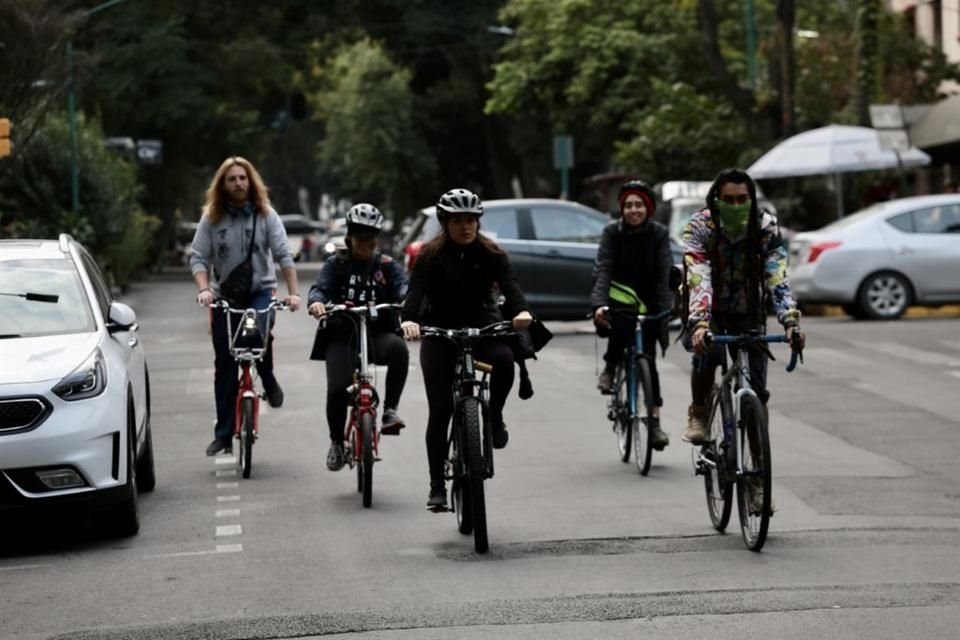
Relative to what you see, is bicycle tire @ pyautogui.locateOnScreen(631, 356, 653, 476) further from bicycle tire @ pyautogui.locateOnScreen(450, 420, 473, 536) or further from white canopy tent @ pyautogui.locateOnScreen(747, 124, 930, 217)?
white canopy tent @ pyautogui.locateOnScreen(747, 124, 930, 217)

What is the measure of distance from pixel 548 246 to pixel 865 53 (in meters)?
10.7

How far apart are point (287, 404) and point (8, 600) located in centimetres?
846

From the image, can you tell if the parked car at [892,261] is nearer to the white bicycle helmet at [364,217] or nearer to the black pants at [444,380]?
the white bicycle helmet at [364,217]

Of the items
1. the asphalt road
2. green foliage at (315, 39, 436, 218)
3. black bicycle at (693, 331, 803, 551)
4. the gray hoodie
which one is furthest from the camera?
green foliage at (315, 39, 436, 218)

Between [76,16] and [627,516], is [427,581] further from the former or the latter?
[76,16]

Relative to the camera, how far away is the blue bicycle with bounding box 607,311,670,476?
12.6 meters

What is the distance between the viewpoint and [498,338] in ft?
33.8

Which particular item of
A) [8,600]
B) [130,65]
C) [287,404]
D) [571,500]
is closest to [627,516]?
[571,500]

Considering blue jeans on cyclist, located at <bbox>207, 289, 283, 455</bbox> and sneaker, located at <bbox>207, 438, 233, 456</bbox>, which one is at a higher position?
blue jeans on cyclist, located at <bbox>207, 289, 283, 455</bbox>

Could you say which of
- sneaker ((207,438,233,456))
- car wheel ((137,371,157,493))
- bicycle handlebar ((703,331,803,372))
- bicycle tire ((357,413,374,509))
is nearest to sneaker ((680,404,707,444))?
bicycle handlebar ((703,331,803,372))

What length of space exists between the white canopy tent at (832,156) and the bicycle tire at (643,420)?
64.8ft

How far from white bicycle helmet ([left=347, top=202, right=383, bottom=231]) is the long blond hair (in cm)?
141

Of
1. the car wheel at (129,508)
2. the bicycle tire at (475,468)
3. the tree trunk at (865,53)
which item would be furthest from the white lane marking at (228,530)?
the tree trunk at (865,53)

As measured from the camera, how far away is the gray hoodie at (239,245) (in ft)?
42.9
